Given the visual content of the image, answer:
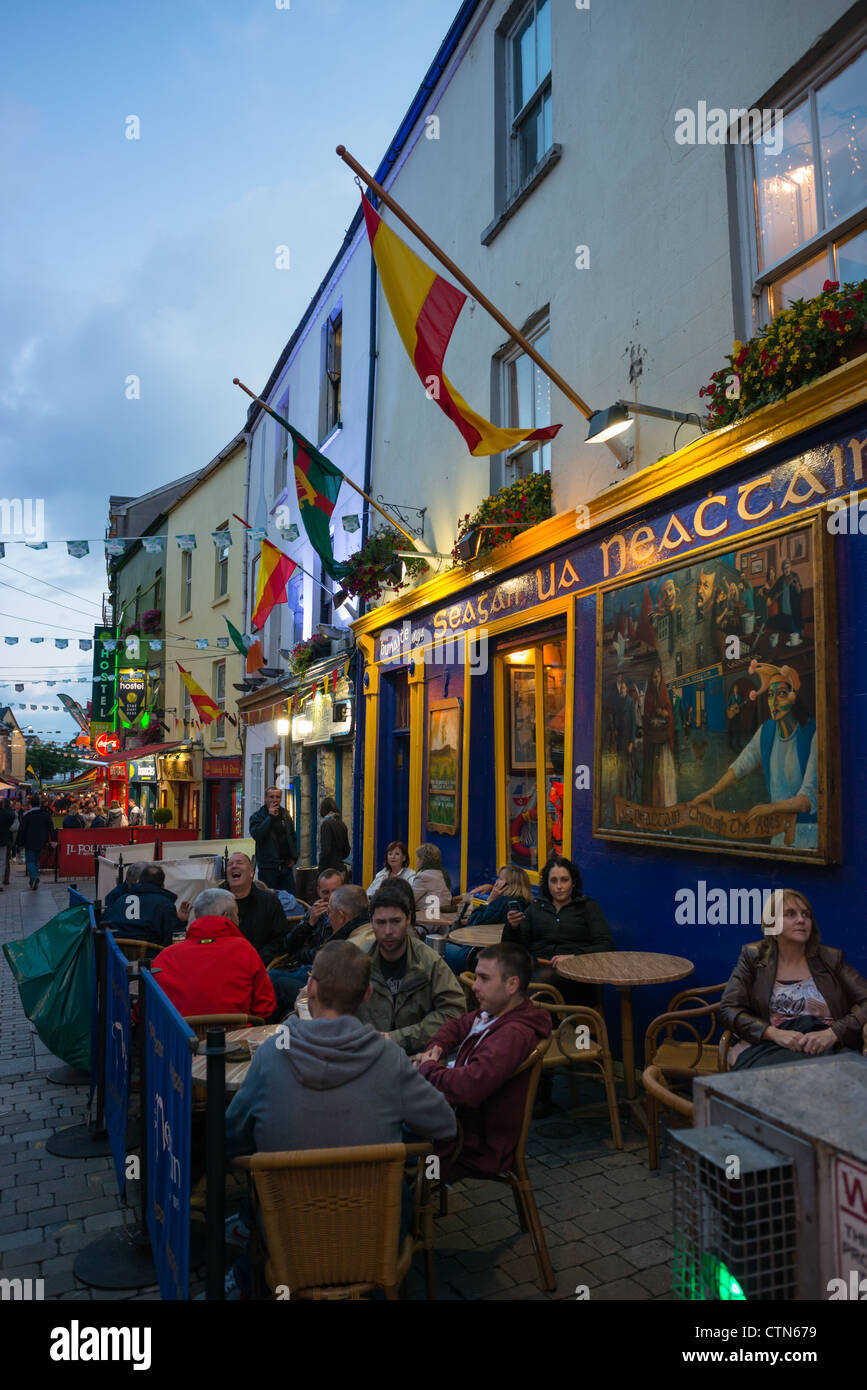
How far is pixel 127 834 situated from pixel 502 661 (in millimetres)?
11632

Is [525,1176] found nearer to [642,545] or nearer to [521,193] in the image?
[642,545]

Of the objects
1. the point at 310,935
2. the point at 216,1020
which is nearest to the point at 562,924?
the point at 310,935

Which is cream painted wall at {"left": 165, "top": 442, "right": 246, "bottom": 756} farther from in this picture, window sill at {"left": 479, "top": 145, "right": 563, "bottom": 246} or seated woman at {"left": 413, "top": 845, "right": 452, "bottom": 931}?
seated woman at {"left": 413, "top": 845, "right": 452, "bottom": 931}

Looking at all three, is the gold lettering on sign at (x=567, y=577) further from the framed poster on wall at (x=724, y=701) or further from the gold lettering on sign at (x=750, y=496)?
the gold lettering on sign at (x=750, y=496)

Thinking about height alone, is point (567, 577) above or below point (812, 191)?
below

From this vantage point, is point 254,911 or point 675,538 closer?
point 675,538

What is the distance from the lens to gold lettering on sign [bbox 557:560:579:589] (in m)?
7.30

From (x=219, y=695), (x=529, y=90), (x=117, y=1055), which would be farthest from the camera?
(x=219, y=695)

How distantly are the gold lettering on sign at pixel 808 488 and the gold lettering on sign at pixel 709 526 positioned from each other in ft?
1.67

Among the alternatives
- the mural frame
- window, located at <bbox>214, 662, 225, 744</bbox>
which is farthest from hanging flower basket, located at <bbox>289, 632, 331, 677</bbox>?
window, located at <bbox>214, 662, 225, 744</bbox>

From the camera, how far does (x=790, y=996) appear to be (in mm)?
4059

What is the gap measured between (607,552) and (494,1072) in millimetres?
4503

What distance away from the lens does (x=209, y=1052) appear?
2.47m

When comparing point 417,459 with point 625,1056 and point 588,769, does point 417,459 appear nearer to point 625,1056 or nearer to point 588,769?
point 588,769
